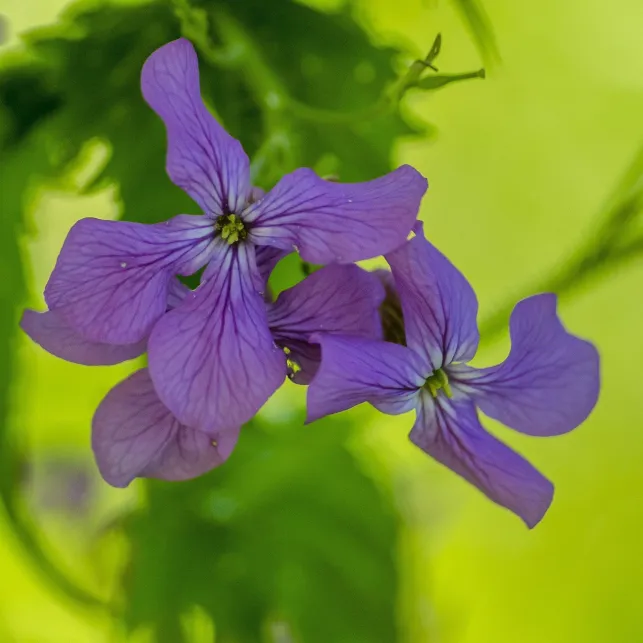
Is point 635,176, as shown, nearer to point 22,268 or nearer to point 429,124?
point 429,124

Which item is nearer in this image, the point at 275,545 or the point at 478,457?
the point at 478,457

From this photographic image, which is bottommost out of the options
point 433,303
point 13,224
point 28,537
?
point 28,537

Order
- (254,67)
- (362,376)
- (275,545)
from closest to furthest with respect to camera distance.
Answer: (362,376) < (254,67) < (275,545)

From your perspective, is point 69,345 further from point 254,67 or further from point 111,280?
point 254,67

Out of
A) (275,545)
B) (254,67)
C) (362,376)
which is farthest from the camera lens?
(275,545)

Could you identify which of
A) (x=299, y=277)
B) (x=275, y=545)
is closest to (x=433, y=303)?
(x=299, y=277)

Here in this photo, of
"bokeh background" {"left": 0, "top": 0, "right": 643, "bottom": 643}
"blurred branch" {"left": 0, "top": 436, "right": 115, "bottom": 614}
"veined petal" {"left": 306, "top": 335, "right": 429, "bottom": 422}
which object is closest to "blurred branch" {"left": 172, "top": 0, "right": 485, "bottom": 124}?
"bokeh background" {"left": 0, "top": 0, "right": 643, "bottom": 643}

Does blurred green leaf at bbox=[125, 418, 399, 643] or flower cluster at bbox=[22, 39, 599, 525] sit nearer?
flower cluster at bbox=[22, 39, 599, 525]

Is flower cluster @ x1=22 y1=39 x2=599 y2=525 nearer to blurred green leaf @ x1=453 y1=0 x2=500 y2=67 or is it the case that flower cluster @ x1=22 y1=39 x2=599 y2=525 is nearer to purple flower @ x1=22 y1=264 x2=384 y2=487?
purple flower @ x1=22 y1=264 x2=384 y2=487

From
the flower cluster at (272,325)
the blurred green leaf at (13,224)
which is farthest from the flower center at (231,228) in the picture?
the blurred green leaf at (13,224)
